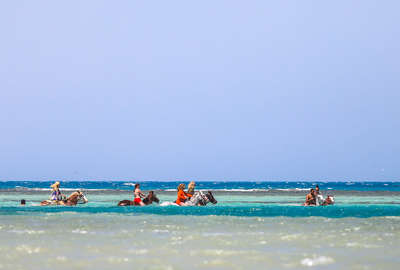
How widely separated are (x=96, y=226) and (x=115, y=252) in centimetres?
785

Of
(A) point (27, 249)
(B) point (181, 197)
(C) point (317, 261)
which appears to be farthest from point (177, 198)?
(C) point (317, 261)

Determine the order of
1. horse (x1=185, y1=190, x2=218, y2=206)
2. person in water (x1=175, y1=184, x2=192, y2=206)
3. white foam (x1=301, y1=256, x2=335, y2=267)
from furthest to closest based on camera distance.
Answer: horse (x1=185, y1=190, x2=218, y2=206), person in water (x1=175, y1=184, x2=192, y2=206), white foam (x1=301, y1=256, x2=335, y2=267)

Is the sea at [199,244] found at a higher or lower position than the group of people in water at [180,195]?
lower

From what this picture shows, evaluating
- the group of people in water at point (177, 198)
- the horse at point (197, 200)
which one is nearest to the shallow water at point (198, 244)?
the group of people in water at point (177, 198)

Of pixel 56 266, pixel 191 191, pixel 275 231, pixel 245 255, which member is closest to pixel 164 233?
pixel 275 231

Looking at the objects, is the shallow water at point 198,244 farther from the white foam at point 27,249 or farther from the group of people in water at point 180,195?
the group of people in water at point 180,195

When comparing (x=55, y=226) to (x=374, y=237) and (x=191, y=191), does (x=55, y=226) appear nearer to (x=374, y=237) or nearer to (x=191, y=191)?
(x=374, y=237)

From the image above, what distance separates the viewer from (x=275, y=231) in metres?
21.5

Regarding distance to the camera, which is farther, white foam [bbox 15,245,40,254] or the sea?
white foam [bbox 15,245,40,254]

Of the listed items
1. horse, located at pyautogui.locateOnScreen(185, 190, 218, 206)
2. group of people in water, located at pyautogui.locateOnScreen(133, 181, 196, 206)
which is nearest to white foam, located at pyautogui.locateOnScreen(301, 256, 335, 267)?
group of people in water, located at pyautogui.locateOnScreen(133, 181, 196, 206)

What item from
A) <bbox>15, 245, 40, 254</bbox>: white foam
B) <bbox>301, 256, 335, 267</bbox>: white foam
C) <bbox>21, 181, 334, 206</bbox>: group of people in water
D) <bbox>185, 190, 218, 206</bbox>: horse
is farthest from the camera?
<bbox>185, 190, 218, 206</bbox>: horse

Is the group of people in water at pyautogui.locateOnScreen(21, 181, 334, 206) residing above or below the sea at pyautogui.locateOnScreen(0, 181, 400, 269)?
above

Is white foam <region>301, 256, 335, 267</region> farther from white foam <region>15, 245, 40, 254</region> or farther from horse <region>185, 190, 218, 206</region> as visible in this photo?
horse <region>185, 190, 218, 206</region>

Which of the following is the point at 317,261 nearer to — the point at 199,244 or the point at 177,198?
the point at 199,244
